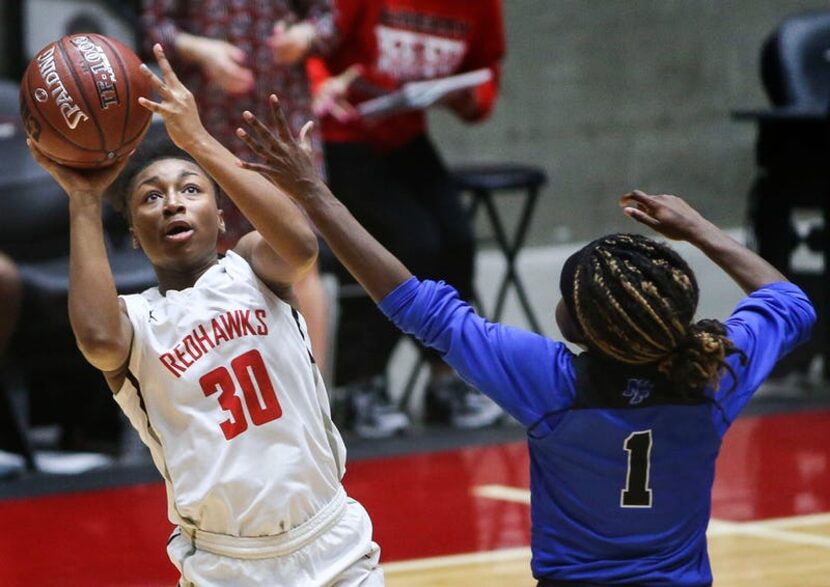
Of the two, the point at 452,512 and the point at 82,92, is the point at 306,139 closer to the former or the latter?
the point at 82,92

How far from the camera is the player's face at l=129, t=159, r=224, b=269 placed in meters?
2.83

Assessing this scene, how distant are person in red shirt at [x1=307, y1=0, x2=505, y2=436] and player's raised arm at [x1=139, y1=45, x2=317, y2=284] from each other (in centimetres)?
305

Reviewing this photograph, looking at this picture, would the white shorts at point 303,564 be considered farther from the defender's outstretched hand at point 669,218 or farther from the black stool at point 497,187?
the black stool at point 497,187

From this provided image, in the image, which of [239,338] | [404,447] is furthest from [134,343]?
[404,447]

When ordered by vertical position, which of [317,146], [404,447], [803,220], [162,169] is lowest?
[404,447]

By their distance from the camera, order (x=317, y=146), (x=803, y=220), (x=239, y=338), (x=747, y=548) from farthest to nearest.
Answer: (x=803, y=220) < (x=317, y=146) < (x=747, y=548) < (x=239, y=338)

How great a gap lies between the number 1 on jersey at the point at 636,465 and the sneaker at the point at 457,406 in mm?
3591

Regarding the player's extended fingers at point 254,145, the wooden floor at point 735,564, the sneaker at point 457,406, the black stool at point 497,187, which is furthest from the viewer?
the black stool at point 497,187

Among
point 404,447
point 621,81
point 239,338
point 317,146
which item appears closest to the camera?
point 239,338

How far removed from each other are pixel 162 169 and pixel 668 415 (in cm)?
101

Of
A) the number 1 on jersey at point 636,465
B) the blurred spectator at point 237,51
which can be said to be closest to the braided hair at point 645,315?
the number 1 on jersey at point 636,465

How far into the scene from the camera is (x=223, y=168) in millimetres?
2717

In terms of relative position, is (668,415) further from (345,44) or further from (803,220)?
(803,220)

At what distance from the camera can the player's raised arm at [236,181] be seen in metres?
2.71
